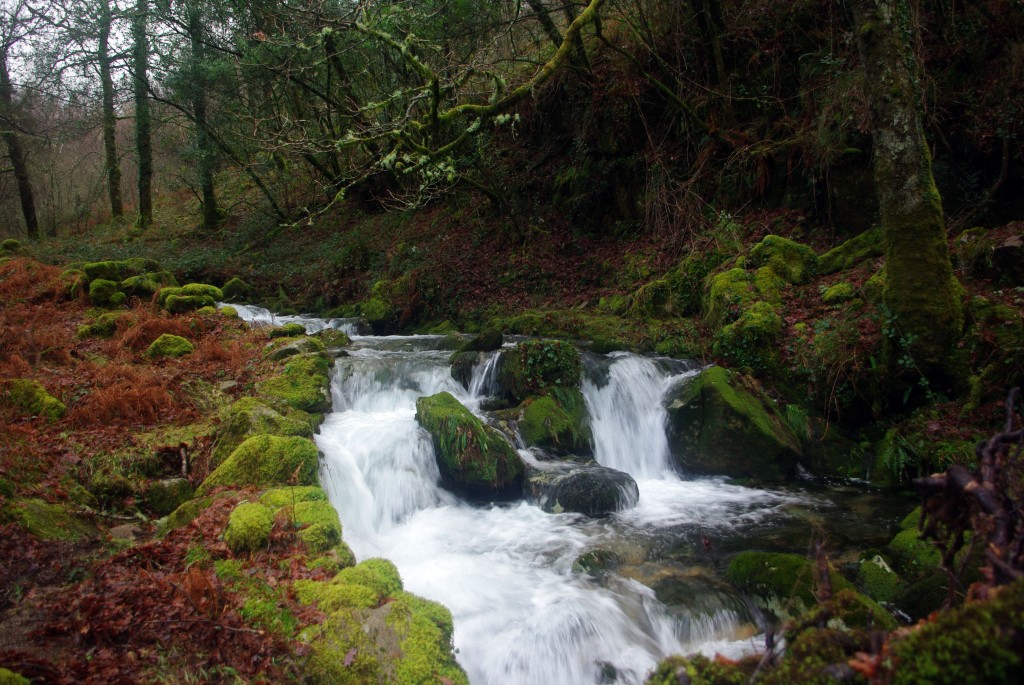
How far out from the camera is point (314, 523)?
4.60 m

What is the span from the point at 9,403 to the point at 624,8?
1511cm

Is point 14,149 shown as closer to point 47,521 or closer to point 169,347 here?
point 169,347

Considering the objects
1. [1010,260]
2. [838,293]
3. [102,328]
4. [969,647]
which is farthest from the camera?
[102,328]

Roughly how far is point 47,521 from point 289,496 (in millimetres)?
1811

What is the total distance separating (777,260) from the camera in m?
10.3

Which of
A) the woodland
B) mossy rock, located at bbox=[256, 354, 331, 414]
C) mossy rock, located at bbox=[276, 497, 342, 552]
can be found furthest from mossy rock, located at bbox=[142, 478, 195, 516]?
mossy rock, located at bbox=[256, 354, 331, 414]

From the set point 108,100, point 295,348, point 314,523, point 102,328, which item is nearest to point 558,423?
point 314,523

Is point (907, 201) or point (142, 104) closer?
point (907, 201)

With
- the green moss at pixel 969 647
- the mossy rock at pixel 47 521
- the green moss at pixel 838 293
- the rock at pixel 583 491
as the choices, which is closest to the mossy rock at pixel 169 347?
the mossy rock at pixel 47 521

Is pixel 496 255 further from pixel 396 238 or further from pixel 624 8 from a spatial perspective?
pixel 624 8

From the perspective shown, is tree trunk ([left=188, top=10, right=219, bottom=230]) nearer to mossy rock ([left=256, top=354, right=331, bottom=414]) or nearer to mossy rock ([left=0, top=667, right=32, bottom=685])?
mossy rock ([left=256, top=354, right=331, bottom=414])

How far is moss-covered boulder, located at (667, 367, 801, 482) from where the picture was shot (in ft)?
25.6

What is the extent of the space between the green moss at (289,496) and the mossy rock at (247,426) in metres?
1.30

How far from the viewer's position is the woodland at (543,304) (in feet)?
10.1
